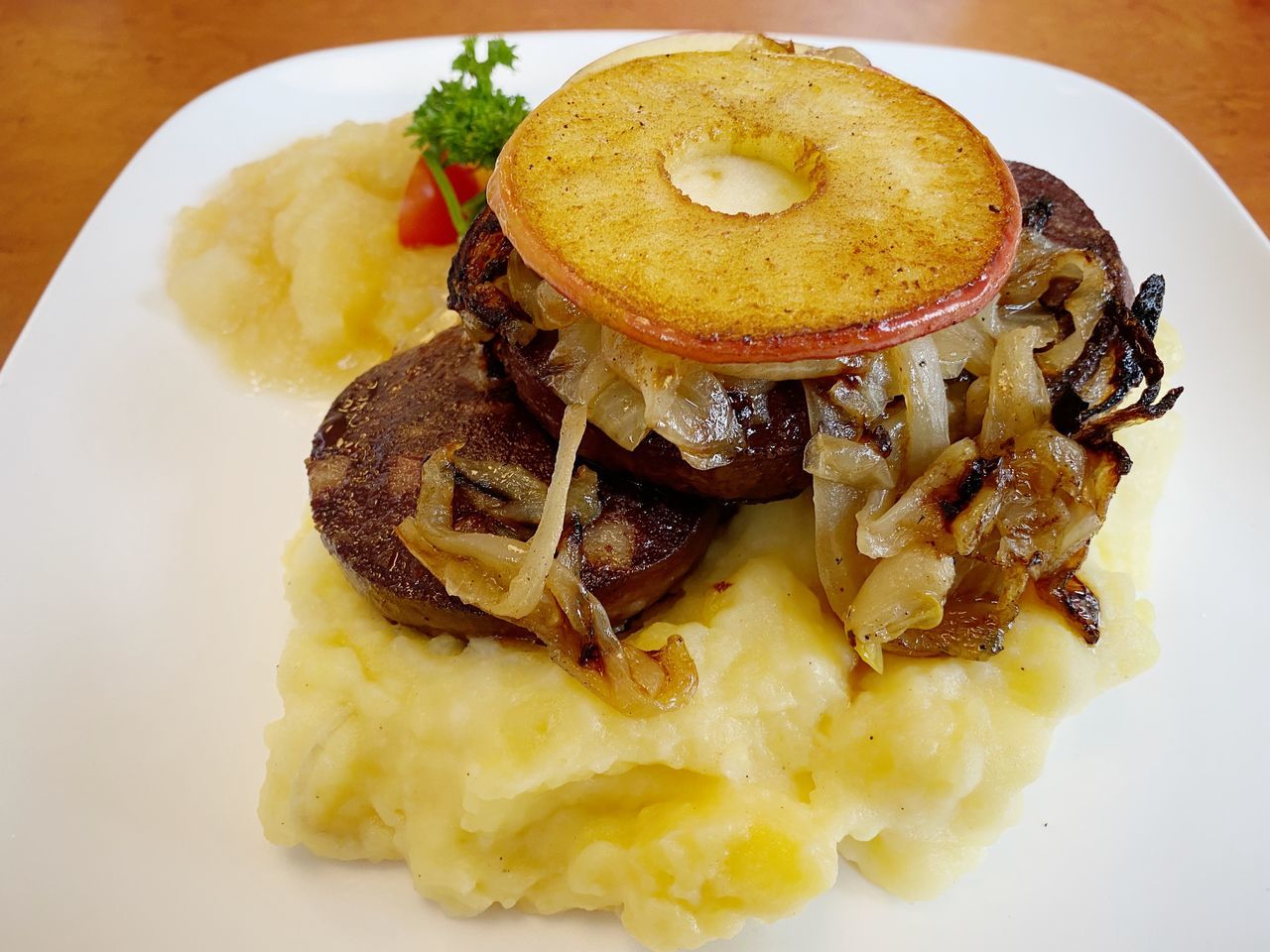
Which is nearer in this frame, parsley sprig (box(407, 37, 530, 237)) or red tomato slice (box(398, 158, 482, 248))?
parsley sprig (box(407, 37, 530, 237))

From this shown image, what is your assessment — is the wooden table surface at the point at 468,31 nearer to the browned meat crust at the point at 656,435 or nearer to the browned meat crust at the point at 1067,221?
the browned meat crust at the point at 1067,221

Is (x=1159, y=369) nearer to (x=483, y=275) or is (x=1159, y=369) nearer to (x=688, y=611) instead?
(x=688, y=611)

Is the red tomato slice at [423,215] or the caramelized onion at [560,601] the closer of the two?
the caramelized onion at [560,601]

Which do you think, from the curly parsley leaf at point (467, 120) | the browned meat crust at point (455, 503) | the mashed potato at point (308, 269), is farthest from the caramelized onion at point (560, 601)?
the curly parsley leaf at point (467, 120)

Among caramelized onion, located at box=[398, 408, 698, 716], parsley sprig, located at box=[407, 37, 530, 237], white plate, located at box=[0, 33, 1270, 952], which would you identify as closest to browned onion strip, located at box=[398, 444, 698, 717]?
Answer: caramelized onion, located at box=[398, 408, 698, 716]

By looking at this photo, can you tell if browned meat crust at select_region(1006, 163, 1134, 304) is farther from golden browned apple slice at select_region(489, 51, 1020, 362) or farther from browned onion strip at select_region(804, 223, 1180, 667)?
golden browned apple slice at select_region(489, 51, 1020, 362)

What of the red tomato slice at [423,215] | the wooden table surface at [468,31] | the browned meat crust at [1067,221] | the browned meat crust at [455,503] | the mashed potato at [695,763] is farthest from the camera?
the wooden table surface at [468,31]

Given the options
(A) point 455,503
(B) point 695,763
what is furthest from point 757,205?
(B) point 695,763

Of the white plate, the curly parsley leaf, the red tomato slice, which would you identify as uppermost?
the curly parsley leaf
